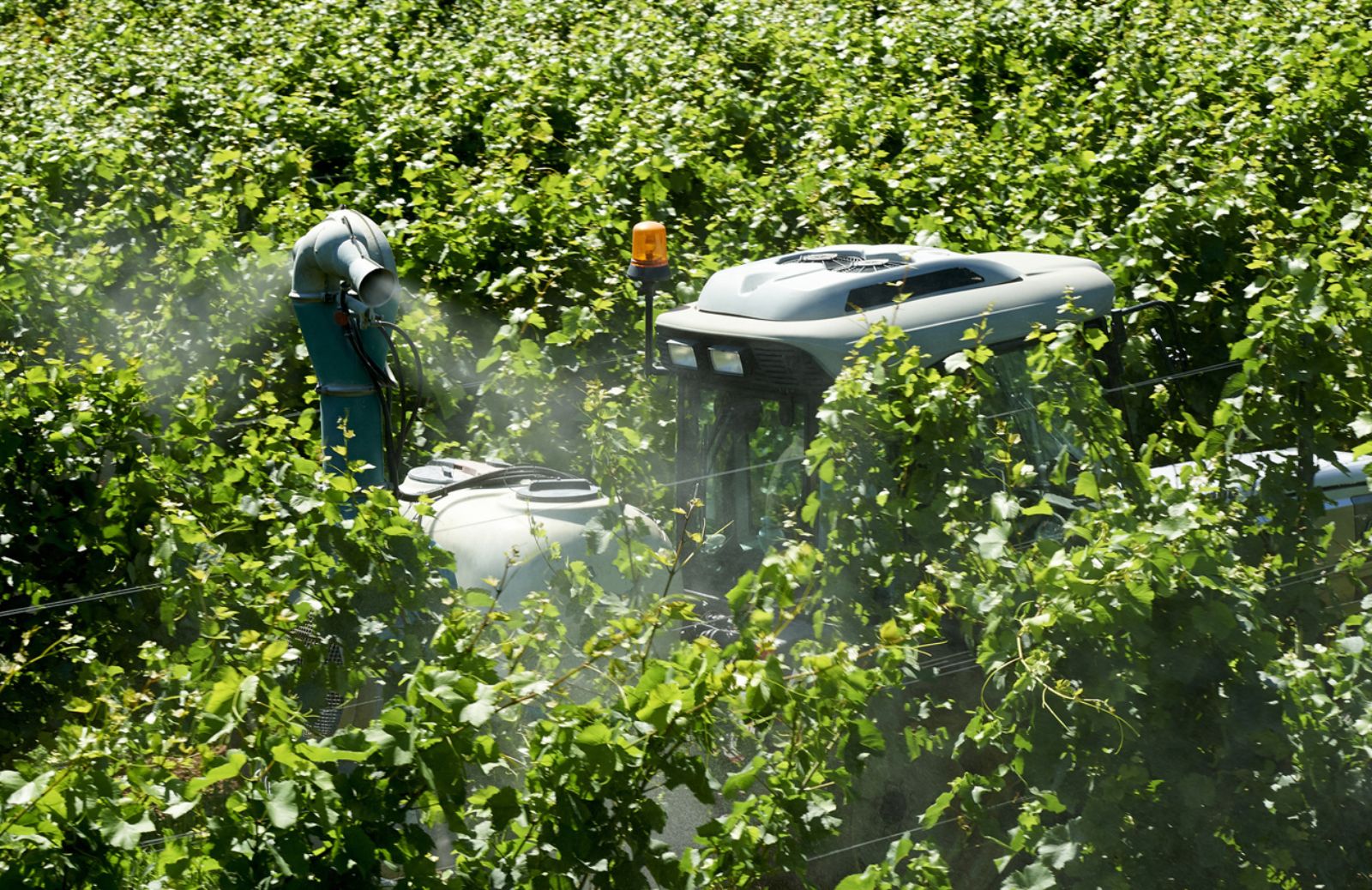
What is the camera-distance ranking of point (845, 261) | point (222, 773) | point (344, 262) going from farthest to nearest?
1. point (344, 262)
2. point (845, 261)
3. point (222, 773)

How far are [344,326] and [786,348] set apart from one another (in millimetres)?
2063

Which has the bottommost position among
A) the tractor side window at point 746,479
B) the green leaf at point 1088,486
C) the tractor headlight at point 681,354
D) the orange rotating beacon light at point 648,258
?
the tractor side window at point 746,479

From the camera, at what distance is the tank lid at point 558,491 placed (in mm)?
5723

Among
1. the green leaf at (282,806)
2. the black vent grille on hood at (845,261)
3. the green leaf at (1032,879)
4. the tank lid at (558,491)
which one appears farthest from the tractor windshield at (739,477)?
the green leaf at (282,806)

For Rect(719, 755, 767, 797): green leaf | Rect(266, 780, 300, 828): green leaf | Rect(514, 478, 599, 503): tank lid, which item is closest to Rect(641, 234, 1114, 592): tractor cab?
Rect(514, 478, 599, 503): tank lid

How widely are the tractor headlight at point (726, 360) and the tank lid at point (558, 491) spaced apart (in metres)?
0.71

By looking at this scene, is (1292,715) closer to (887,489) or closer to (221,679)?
(887,489)

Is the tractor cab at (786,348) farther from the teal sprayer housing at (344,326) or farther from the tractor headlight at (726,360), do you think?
the teal sprayer housing at (344,326)

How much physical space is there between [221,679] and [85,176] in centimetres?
825

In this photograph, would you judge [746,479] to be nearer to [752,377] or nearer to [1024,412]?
[752,377]

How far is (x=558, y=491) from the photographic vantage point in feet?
19.0

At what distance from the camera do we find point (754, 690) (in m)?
3.35

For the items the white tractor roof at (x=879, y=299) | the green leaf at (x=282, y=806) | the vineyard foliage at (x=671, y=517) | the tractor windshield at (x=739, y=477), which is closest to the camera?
the green leaf at (x=282, y=806)

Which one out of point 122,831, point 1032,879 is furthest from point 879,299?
point 122,831
